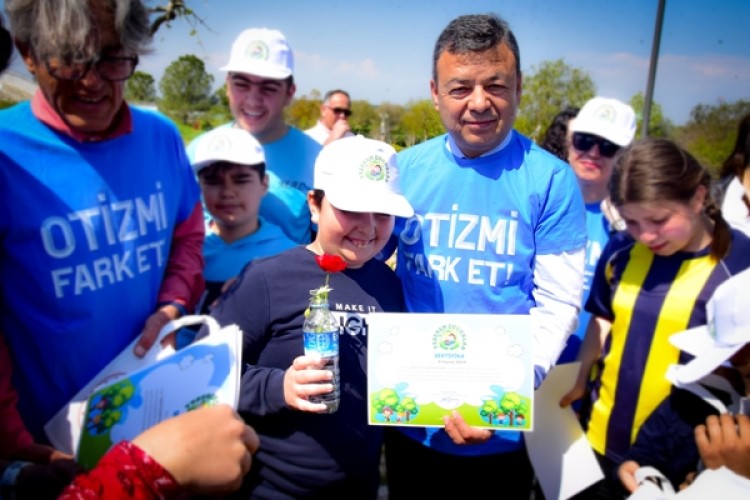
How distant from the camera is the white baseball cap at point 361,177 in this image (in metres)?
1.59

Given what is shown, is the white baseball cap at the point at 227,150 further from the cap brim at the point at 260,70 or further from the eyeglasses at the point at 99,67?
the eyeglasses at the point at 99,67

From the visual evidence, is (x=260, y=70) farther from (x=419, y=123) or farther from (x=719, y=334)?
(x=719, y=334)

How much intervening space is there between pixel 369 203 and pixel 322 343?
469 millimetres

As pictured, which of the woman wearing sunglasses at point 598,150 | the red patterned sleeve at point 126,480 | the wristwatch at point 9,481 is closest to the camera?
the red patterned sleeve at point 126,480

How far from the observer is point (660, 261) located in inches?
85.4

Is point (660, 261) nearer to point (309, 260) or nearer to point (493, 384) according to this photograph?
point (493, 384)

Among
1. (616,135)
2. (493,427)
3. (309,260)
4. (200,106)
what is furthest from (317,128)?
(493,427)

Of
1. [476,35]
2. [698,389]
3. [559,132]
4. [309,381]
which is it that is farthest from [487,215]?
[559,132]

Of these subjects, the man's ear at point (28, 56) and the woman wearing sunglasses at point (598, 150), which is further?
the woman wearing sunglasses at point (598, 150)

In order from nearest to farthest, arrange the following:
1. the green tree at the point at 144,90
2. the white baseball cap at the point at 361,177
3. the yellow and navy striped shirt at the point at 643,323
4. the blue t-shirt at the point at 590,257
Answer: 1. the white baseball cap at the point at 361,177
2. the yellow and navy striped shirt at the point at 643,323
3. the blue t-shirt at the point at 590,257
4. the green tree at the point at 144,90

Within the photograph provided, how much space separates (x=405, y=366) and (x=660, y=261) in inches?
52.6

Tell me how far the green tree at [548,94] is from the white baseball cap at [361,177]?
2.98 feet

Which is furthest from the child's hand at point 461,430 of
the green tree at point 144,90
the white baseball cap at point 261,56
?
the green tree at point 144,90

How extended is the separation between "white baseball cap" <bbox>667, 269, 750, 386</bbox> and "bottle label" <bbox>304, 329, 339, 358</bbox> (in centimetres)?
136
